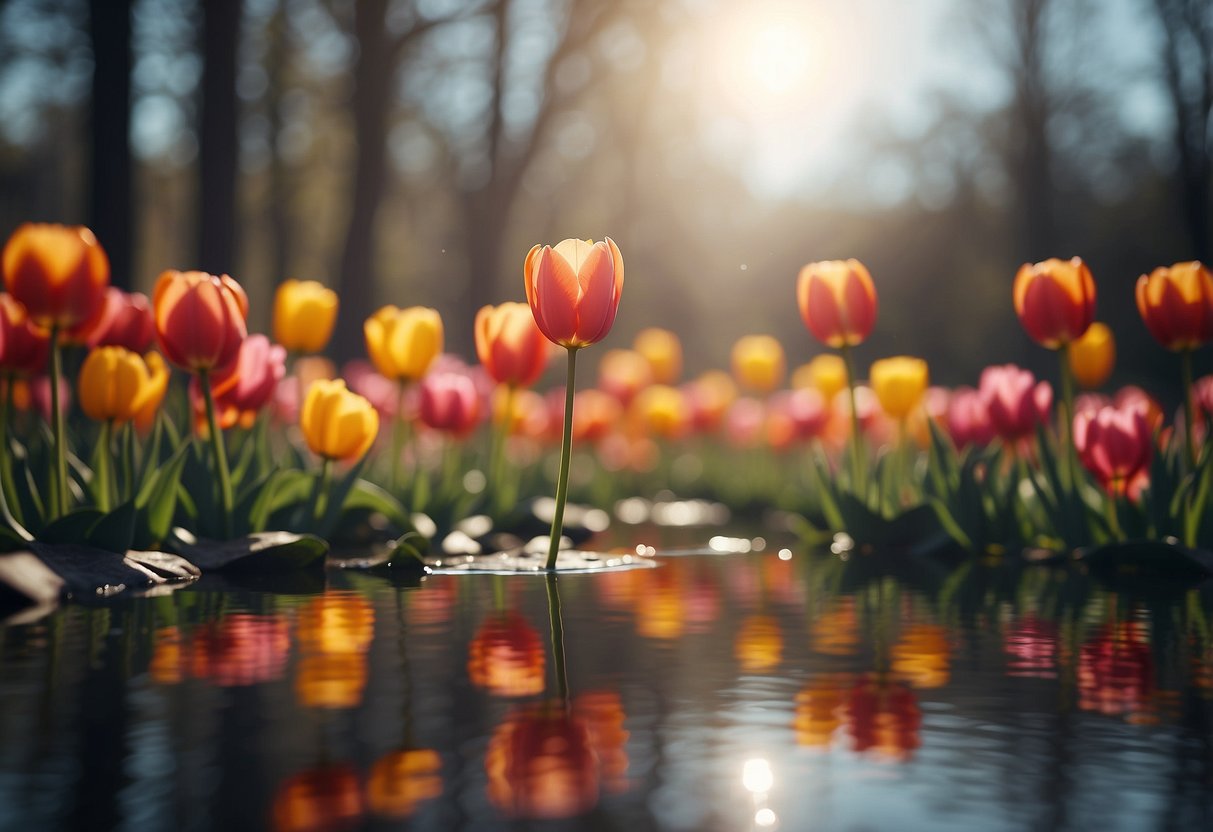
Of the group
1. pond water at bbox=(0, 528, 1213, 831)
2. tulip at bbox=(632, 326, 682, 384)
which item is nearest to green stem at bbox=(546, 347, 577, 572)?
pond water at bbox=(0, 528, 1213, 831)

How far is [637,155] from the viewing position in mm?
20641

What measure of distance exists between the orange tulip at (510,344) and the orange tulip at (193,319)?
1024mm

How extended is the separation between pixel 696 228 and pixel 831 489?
2614 centimetres

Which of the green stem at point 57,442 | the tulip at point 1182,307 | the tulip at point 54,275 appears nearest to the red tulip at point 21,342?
the green stem at point 57,442

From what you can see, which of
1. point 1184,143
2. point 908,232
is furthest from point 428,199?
point 1184,143

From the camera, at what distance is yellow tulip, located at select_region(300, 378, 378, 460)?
5203 millimetres

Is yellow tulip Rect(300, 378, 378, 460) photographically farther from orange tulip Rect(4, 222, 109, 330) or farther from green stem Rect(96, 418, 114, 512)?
orange tulip Rect(4, 222, 109, 330)

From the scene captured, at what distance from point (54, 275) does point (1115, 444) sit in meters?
3.82

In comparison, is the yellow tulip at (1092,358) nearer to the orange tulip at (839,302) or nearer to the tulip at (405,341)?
the orange tulip at (839,302)

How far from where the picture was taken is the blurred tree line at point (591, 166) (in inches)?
502

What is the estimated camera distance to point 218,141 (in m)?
9.64

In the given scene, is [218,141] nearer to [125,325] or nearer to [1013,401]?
[125,325]

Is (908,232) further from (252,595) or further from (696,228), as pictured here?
(252,595)

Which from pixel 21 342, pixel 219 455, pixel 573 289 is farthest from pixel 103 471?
pixel 573 289
